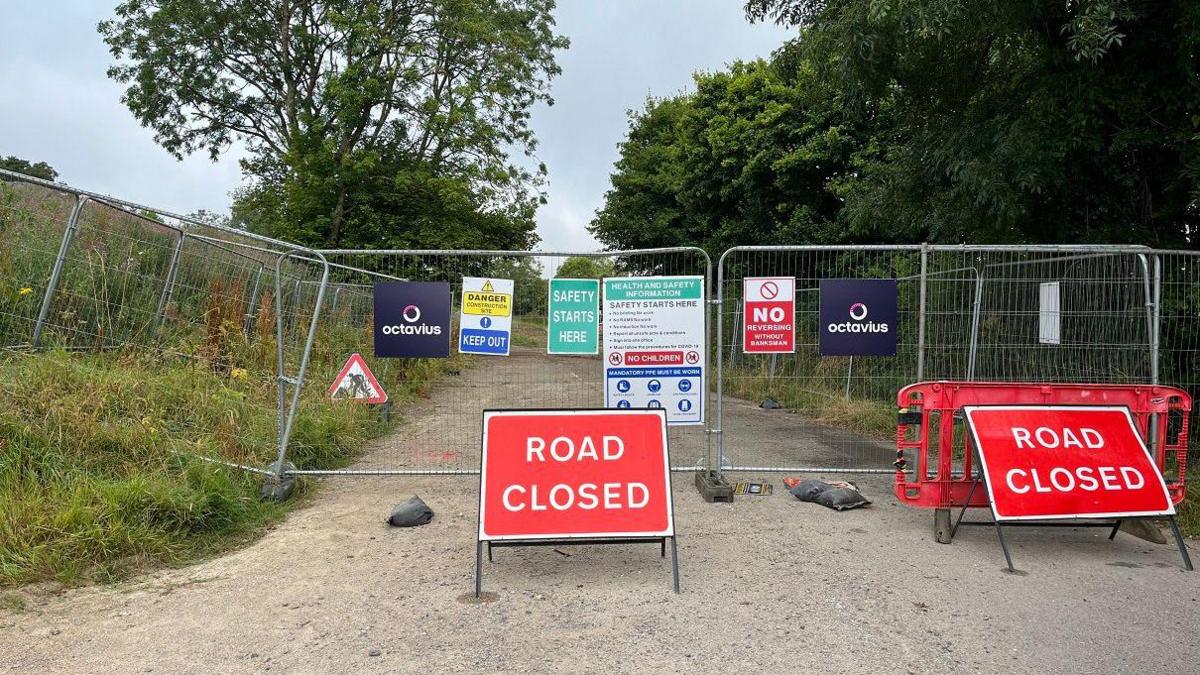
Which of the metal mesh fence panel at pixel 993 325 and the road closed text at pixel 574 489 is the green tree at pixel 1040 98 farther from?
the road closed text at pixel 574 489

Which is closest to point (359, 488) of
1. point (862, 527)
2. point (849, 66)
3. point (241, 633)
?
point (241, 633)

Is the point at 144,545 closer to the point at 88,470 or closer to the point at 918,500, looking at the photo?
the point at 88,470

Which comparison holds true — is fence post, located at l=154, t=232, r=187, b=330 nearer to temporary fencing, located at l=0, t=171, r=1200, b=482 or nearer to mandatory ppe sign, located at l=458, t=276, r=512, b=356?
temporary fencing, located at l=0, t=171, r=1200, b=482

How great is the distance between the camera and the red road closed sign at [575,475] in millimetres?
4527

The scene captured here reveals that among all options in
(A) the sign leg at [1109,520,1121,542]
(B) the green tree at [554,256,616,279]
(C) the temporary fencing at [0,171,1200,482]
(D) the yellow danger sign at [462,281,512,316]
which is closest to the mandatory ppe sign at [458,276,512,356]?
(D) the yellow danger sign at [462,281,512,316]

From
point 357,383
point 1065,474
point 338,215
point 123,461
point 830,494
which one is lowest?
point 830,494

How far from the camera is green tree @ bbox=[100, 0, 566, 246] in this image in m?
23.6

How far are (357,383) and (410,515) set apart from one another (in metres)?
2.71

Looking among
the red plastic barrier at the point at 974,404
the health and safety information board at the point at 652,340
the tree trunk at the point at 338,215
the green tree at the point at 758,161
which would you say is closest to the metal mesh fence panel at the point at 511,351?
the health and safety information board at the point at 652,340

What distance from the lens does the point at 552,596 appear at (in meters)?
4.29

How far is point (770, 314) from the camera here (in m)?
6.27

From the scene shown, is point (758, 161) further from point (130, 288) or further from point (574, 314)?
point (130, 288)

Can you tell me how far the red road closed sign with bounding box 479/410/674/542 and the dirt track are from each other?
34 centimetres

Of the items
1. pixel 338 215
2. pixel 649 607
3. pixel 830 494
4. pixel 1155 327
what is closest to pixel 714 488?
pixel 830 494
